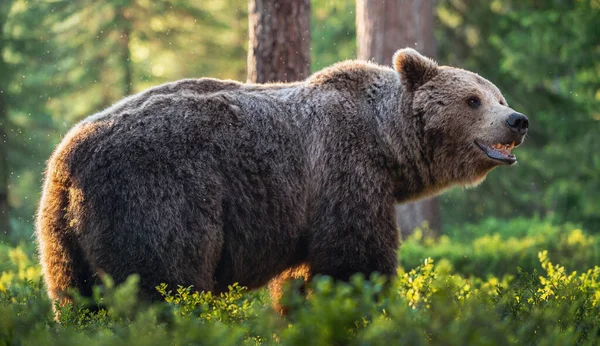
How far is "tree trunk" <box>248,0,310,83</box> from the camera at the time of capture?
776cm

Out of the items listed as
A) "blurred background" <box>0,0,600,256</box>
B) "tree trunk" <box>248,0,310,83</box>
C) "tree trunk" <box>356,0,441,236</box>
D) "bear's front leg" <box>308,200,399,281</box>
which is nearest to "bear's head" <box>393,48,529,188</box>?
"bear's front leg" <box>308,200,399,281</box>

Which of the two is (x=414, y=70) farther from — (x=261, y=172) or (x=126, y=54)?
(x=126, y=54)

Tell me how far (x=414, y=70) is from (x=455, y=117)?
46 centimetres

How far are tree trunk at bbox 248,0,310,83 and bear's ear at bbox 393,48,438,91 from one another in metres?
2.15

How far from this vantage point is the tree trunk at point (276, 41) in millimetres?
7758

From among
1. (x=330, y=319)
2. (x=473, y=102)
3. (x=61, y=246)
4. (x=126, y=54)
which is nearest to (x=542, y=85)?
(x=126, y=54)

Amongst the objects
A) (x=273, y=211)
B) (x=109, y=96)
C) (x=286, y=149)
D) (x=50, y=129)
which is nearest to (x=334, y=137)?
(x=286, y=149)

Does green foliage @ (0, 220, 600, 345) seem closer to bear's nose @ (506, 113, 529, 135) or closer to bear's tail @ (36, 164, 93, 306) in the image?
bear's tail @ (36, 164, 93, 306)

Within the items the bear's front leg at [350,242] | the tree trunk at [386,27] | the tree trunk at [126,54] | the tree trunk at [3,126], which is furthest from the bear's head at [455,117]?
the tree trunk at [126,54]

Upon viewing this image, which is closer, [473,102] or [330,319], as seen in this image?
[330,319]

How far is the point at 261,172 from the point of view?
516 centimetres

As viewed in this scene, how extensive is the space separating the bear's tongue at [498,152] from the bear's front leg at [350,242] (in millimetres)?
965

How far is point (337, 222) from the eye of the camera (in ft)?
16.9

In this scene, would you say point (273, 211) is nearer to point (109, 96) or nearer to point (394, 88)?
point (394, 88)
